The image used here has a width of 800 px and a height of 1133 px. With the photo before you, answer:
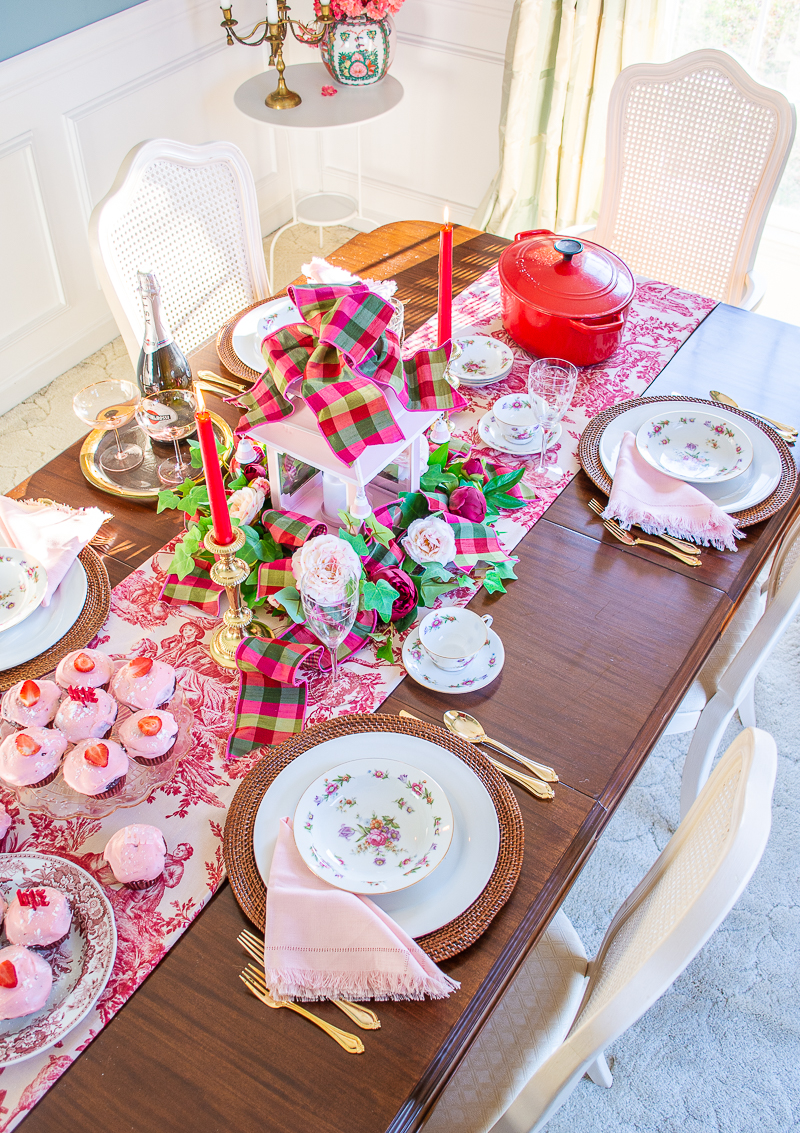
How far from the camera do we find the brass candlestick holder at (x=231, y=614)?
118 cm

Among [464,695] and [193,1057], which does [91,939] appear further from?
[464,695]

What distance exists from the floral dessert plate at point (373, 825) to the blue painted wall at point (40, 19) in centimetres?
244

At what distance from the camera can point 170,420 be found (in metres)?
1.52

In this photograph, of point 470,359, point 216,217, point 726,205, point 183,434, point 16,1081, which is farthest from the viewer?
point 726,205

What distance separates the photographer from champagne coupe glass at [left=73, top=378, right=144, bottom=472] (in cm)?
151

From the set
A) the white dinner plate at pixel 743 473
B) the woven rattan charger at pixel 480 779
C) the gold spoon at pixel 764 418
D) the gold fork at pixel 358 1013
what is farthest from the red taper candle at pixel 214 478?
the gold spoon at pixel 764 418

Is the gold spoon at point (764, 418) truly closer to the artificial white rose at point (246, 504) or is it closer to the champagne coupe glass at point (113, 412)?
the artificial white rose at point (246, 504)

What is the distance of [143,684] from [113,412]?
59 cm

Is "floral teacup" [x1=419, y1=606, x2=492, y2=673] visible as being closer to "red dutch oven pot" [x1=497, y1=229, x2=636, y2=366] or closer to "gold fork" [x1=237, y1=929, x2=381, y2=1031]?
"gold fork" [x1=237, y1=929, x2=381, y2=1031]

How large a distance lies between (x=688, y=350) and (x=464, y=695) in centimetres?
99

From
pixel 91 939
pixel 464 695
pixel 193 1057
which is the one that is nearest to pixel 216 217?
pixel 464 695

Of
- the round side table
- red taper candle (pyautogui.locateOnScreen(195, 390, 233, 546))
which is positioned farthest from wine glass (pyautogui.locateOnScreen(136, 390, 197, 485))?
the round side table

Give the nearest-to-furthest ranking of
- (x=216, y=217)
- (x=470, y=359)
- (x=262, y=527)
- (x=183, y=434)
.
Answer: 1. (x=262, y=527)
2. (x=183, y=434)
3. (x=470, y=359)
4. (x=216, y=217)

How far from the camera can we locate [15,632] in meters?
1.28
